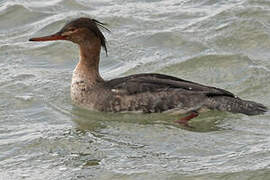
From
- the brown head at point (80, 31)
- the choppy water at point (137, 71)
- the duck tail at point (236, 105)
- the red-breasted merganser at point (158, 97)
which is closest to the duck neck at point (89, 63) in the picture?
the brown head at point (80, 31)

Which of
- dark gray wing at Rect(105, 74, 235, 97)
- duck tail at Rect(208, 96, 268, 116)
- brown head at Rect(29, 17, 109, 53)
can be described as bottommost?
duck tail at Rect(208, 96, 268, 116)

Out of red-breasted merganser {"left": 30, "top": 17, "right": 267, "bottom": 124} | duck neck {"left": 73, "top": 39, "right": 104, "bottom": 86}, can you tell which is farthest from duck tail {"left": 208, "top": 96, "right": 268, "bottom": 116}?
duck neck {"left": 73, "top": 39, "right": 104, "bottom": 86}

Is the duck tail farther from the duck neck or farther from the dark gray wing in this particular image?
the duck neck

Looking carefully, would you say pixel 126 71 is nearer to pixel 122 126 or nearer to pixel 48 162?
pixel 122 126

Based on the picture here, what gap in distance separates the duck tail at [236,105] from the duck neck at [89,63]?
1.71 meters

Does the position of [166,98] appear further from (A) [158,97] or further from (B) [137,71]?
(B) [137,71]

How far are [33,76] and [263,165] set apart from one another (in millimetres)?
4740

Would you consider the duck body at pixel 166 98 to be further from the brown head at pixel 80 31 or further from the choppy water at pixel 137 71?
the brown head at pixel 80 31

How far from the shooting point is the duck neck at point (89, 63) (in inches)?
379

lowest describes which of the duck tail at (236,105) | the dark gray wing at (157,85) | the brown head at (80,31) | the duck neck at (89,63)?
the duck tail at (236,105)

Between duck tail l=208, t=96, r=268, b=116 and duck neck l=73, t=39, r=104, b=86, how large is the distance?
1710 mm

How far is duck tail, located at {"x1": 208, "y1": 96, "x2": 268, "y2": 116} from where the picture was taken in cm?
→ 886

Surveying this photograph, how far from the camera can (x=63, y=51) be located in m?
11.9

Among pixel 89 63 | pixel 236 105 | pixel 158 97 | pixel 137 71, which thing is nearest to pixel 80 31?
pixel 89 63
